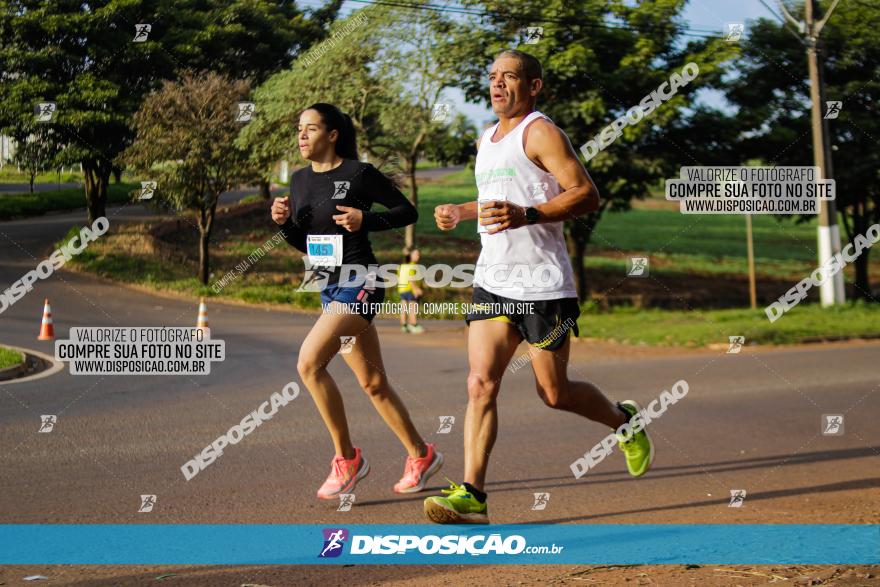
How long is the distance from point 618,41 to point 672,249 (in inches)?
849

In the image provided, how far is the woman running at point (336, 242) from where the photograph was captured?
5.34 meters

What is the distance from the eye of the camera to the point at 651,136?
23.8 meters

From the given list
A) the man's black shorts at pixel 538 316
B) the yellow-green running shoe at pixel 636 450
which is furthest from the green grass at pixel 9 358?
the man's black shorts at pixel 538 316

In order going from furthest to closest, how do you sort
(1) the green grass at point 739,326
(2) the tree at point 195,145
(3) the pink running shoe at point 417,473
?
(2) the tree at point 195,145 < (1) the green grass at point 739,326 < (3) the pink running shoe at point 417,473

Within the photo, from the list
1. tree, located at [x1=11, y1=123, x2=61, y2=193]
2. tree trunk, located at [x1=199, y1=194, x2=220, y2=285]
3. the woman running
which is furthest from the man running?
tree trunk, located at [x1=199, y1=194, x2=220, y2=285]

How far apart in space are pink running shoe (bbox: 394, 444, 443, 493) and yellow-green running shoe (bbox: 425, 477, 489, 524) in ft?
2.97

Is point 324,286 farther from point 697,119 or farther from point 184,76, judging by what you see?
point 697,119

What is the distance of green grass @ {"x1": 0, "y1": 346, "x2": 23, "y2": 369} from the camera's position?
37.7 ft

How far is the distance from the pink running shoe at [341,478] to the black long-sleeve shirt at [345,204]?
984 mm

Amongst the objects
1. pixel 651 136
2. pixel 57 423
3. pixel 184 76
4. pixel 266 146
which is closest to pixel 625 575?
pixel 57 423

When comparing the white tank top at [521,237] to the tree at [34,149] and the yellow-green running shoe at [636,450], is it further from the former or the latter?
the tree at [34,149]

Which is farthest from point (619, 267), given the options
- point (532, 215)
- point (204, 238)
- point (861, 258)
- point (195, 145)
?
point (532, 215)

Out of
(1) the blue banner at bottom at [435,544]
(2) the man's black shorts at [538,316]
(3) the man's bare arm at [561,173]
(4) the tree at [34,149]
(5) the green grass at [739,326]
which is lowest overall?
(5) the green grass at [739,326]

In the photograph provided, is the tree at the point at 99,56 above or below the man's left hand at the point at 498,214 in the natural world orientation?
above
